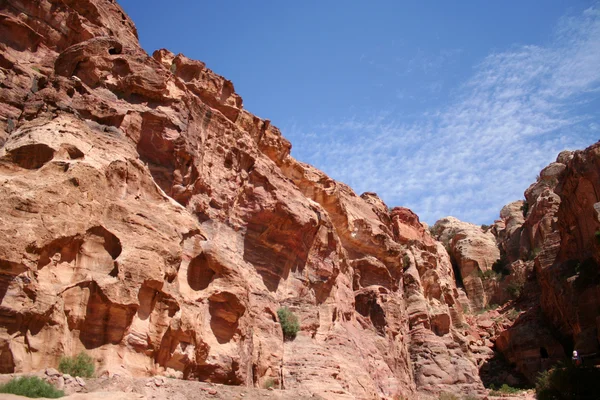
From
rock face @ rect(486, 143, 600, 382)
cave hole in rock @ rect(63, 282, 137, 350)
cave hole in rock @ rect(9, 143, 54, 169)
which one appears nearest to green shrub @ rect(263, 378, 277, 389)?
cave hole in rock @ rect(63, 282, 137, 350)

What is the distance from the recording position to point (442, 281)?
48844mm

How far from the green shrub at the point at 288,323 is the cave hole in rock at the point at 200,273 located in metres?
5.46

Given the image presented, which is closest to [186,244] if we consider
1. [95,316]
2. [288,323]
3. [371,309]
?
[95,316]

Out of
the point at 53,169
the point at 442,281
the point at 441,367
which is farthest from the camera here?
the point at 442,281

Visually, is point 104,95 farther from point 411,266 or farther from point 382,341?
point 411,266

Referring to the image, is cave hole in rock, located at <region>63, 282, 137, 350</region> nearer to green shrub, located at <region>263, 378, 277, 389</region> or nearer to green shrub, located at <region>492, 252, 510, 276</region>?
green shrub, located at <region>263, 378, 277, 389</region>

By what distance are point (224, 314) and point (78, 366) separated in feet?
21.5

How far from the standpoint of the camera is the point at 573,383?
24.4 metres

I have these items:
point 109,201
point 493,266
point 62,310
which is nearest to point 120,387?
point 62,310

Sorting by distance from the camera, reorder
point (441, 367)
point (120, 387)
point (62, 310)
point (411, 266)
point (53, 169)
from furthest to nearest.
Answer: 1. point (411, 266)
2. point (441, 367)
3. point (53, 169)
4. point (62, 310)
5. point (120, 387)

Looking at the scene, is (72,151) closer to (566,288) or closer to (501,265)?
(566,288)

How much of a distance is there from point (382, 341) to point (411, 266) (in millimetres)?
12458

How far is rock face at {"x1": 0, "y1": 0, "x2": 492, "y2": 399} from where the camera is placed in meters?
13.4

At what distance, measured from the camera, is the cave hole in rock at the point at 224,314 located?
1844cm
